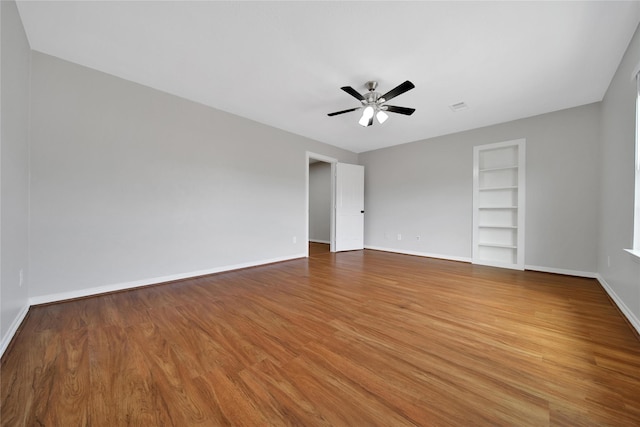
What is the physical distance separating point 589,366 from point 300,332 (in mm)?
1844

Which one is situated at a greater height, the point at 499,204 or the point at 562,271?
the point at 499,204

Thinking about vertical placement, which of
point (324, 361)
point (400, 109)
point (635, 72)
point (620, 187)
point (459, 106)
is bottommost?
point (324, 361)

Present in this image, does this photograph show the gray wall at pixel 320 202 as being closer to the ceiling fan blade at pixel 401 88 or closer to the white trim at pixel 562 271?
the ceiling fan blade at pixel 401 88

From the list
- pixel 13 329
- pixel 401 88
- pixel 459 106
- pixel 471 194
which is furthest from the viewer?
pixel 471 194

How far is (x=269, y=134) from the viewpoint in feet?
13.8

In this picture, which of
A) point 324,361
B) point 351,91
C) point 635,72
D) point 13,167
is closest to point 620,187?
point 635,72

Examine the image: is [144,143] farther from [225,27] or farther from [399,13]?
[399,13]

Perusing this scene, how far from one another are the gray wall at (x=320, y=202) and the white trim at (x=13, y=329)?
557cm

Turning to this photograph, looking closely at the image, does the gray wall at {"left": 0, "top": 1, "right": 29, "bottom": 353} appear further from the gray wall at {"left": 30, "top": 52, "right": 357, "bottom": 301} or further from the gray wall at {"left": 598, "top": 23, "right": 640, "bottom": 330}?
the gray wall at {"left": 598, "top": 23, "right": 640, "bottom": 330}

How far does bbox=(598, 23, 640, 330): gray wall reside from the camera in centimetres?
203

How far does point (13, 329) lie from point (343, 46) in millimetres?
3516

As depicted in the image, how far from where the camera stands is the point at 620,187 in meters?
2.33

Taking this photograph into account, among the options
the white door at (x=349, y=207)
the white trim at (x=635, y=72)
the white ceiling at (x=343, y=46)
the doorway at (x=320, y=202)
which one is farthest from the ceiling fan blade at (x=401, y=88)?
the doorway at (x=320, y=202)

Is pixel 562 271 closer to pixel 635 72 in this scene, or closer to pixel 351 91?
pixel 635 72
